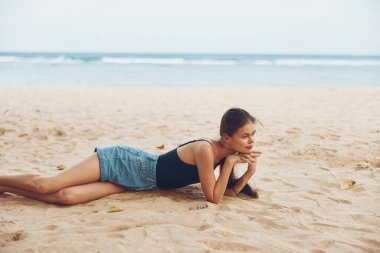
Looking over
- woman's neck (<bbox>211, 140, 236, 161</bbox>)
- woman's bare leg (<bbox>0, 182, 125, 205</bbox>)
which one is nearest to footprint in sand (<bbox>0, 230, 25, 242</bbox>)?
woman's bare leg (<bbox>0, 182, 125, 205</bbox>)

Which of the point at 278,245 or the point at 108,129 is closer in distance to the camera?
the point at 278,245

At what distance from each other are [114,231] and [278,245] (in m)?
1.17

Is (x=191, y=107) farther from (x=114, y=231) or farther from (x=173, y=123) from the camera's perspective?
(x=114, y=231)

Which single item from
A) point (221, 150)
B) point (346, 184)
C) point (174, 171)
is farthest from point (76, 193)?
point (346, 184)

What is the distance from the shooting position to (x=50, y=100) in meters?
10.7

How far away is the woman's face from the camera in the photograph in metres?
3.35

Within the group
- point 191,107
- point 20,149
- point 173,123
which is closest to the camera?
point 20,149

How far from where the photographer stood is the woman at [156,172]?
11.2 ft

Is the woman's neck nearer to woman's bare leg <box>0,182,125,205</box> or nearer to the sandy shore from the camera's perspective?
the sandy shore

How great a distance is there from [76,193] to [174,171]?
0.89 m

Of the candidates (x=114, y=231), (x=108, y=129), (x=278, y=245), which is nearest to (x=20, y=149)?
(x=108, y=129)

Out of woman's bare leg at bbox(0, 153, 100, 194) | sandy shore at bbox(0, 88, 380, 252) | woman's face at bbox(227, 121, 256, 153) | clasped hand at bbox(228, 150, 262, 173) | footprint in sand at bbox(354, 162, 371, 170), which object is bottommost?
footprint in sand at bbox(354, 162, 371, 170)

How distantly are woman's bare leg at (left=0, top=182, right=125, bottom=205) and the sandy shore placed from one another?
71 millimetres

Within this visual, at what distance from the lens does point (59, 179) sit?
3.54 metres
